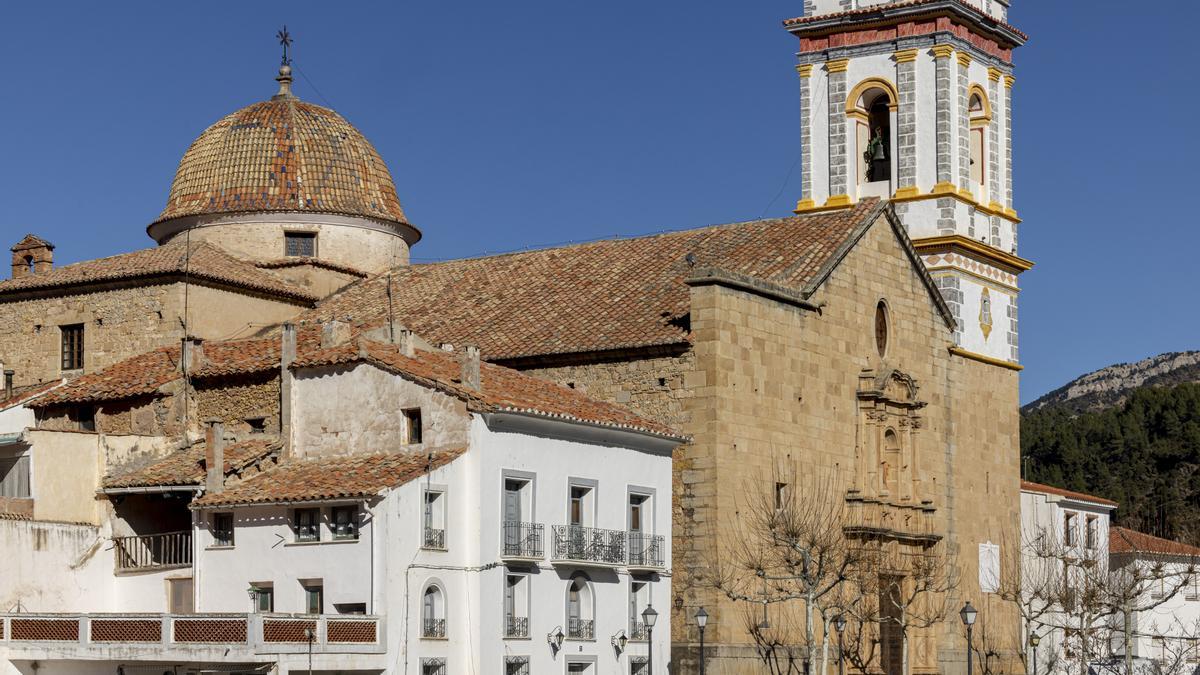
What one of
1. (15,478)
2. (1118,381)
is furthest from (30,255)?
(1118,381)

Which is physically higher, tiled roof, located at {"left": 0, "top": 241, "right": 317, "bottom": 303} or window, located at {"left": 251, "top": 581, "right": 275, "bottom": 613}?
tiled roof, located at {"left": 0, "top": 241, "right": 317, "bottom": 303}

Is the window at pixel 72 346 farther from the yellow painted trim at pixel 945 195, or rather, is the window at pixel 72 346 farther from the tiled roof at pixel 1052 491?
the tiled roof at pixel 1052 491

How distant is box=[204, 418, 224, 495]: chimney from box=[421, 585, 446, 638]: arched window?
5.26 meters

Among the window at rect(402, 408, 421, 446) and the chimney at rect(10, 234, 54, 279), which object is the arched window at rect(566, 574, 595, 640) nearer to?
the window at rect(402, 408, 421, 446)

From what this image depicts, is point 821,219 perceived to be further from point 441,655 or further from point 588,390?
point 441,655

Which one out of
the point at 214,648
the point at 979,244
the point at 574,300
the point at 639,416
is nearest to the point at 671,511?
the point at 639,416

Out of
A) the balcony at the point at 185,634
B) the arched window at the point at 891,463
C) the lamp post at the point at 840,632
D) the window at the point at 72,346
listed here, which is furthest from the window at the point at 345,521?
the window at the point at 72,346

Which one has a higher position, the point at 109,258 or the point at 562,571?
the point at 109,258

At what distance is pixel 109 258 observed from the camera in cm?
5572

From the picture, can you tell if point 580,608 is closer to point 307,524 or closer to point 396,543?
point 396,543

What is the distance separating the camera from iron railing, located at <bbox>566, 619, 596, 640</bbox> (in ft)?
138

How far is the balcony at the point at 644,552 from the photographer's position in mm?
43500

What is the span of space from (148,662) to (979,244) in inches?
1115

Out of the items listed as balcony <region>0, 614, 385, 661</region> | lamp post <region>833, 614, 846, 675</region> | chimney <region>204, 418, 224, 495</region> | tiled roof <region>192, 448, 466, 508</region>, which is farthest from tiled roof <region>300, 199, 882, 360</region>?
balcony <region>0, 614, 385, 661</region>
